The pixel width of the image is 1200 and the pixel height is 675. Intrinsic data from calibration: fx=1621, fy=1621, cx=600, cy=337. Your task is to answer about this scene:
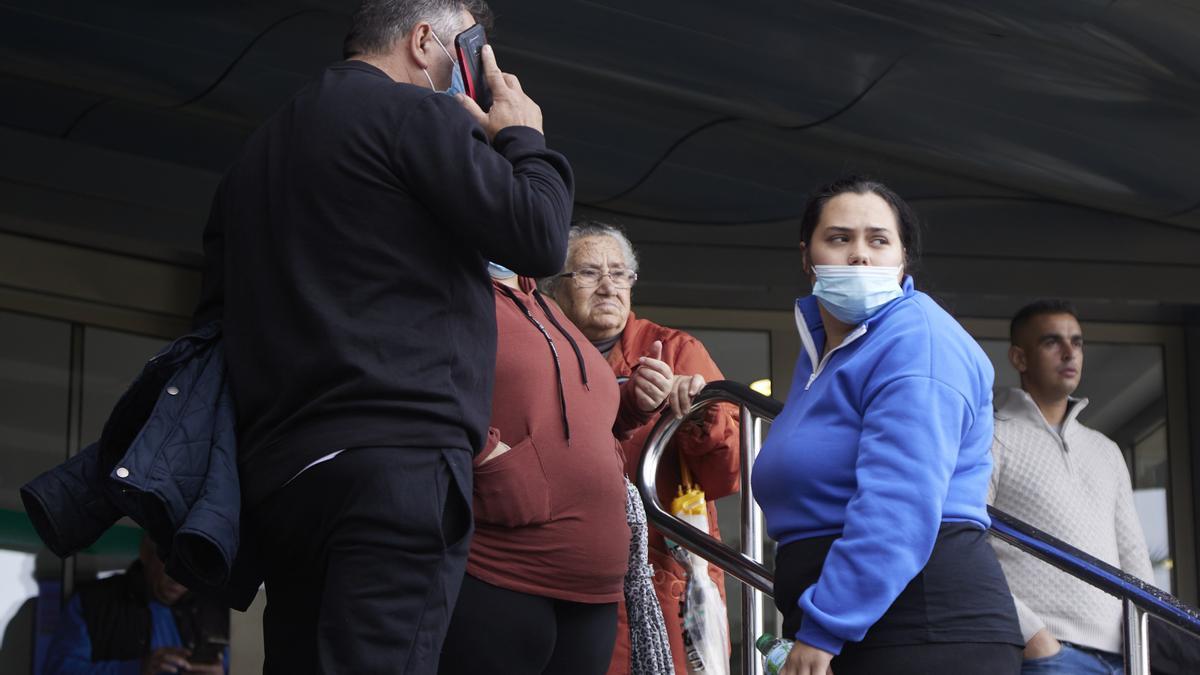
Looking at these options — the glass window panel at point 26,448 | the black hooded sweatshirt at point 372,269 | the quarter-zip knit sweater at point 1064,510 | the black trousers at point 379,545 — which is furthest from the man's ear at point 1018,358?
the glass window panel at point 26,448

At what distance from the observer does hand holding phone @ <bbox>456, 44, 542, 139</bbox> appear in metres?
2.79

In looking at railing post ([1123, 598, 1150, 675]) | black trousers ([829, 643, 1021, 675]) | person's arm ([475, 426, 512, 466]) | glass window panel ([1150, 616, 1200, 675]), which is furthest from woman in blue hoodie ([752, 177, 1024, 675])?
glass window panel ([1150, 616, 1200, 675])

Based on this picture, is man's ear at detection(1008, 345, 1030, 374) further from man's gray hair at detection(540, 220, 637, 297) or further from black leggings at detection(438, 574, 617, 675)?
black leggings at detection(438, 574, 617, 675)

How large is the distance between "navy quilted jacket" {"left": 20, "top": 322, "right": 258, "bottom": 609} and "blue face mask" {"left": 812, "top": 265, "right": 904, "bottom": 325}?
1.10 m

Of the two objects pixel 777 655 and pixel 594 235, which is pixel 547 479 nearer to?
pixel 777 655

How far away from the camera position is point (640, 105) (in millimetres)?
7559

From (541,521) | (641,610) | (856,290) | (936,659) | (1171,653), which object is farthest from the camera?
(1171,653)

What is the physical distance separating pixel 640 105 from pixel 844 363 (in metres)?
4.79

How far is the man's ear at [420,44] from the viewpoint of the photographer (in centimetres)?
288

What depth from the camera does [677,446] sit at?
175 inches

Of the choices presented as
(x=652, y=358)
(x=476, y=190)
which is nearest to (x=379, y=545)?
(x=476, y=190)

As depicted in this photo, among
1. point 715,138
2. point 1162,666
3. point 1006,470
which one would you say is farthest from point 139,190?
point 1162,666

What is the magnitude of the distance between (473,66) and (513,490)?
30.8 inches

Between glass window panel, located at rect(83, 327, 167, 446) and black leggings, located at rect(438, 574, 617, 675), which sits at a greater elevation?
glass window panel, located at rect(83, 327, 167, 446)
